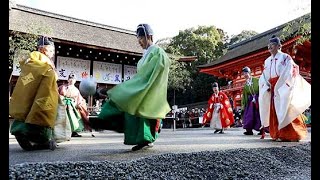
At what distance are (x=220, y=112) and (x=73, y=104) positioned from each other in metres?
4.94

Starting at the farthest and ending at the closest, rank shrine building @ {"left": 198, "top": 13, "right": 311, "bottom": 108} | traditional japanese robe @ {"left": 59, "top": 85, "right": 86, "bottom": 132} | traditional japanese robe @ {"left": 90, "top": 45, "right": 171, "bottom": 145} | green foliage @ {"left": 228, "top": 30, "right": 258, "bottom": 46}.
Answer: green foliage @ {"left": 228, "top": 30, "right": 258, "bottom": 46} < shrine building @ {"left": 198, "top": 13, "right": 311, "bottom": 108} < traditional japanese robe @ {"left": 59, "top": 85, "right": 86, "bottom": 132} < traditional japanese robe @ {"left": 90, "top": 45, "right": 171, "bottom": 145}

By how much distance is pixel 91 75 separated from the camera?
17047 mm

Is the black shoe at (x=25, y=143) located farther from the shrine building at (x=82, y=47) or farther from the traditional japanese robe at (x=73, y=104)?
the shrine building at (x=82, y=47)

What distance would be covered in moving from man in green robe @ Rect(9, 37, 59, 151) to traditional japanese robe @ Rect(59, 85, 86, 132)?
111 inches

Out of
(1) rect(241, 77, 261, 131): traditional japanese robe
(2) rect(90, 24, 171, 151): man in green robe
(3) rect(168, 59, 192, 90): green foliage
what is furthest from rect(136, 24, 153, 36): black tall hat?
(3) rect(168, 59, 192, 90): green foliage

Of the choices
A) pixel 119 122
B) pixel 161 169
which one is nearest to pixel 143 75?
pixel 119 122

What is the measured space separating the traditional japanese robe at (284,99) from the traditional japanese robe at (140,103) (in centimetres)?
251

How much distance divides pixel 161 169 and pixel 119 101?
1.00 metres

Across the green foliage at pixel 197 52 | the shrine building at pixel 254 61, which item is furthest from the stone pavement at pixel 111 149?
the green foliage at pixel 197 52

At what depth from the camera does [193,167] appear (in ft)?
10.3

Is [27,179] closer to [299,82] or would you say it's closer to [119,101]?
[119,101]

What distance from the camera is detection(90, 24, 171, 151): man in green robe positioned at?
143 inches

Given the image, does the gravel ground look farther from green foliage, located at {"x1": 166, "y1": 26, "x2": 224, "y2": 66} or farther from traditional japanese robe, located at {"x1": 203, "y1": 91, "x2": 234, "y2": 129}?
green foliage, located at {"x1": 166, "y1": 26, "x2": 224, "y2": 66}

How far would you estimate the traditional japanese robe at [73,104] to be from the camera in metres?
7.10
